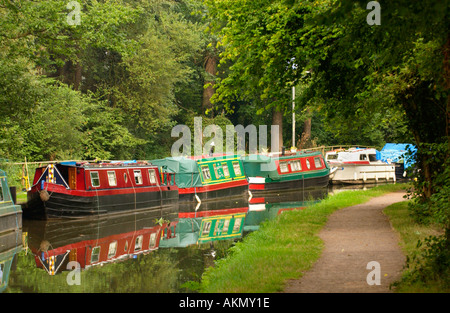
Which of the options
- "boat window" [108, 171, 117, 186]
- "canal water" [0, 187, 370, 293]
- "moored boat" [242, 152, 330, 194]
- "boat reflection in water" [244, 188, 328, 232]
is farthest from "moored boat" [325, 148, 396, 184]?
"boat window" [108, 171, 117, 186]

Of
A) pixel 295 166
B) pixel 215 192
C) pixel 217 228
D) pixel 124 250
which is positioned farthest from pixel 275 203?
pixel 124 250

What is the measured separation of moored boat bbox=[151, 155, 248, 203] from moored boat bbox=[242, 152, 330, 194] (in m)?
1.27

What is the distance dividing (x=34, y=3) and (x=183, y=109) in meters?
23.8

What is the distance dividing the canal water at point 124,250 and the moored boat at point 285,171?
21.3 feet

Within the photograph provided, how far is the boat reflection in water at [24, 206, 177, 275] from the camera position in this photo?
1379cm

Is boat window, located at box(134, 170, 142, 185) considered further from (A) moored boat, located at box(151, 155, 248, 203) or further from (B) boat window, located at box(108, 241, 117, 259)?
(B) boat window, located at box(108, 241, 117, 259)

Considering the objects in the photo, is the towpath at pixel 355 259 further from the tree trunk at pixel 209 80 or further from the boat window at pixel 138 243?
the tree trunk at pixel 209 80

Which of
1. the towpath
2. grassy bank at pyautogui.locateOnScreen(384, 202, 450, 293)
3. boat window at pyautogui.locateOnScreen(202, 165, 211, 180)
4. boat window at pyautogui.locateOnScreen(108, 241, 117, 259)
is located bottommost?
Result: boat window at pyautogui.locateOnScreen(108, 241, 117, 259)

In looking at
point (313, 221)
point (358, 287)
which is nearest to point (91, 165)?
point (313, 221)

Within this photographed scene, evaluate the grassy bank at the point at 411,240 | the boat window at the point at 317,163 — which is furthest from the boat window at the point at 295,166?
the grassy bank at the point at 411,240

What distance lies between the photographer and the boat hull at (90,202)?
2042 cm

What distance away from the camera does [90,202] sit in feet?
71.6

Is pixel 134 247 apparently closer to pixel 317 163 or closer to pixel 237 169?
pixel 237 169

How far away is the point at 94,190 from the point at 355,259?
14.9 meters
